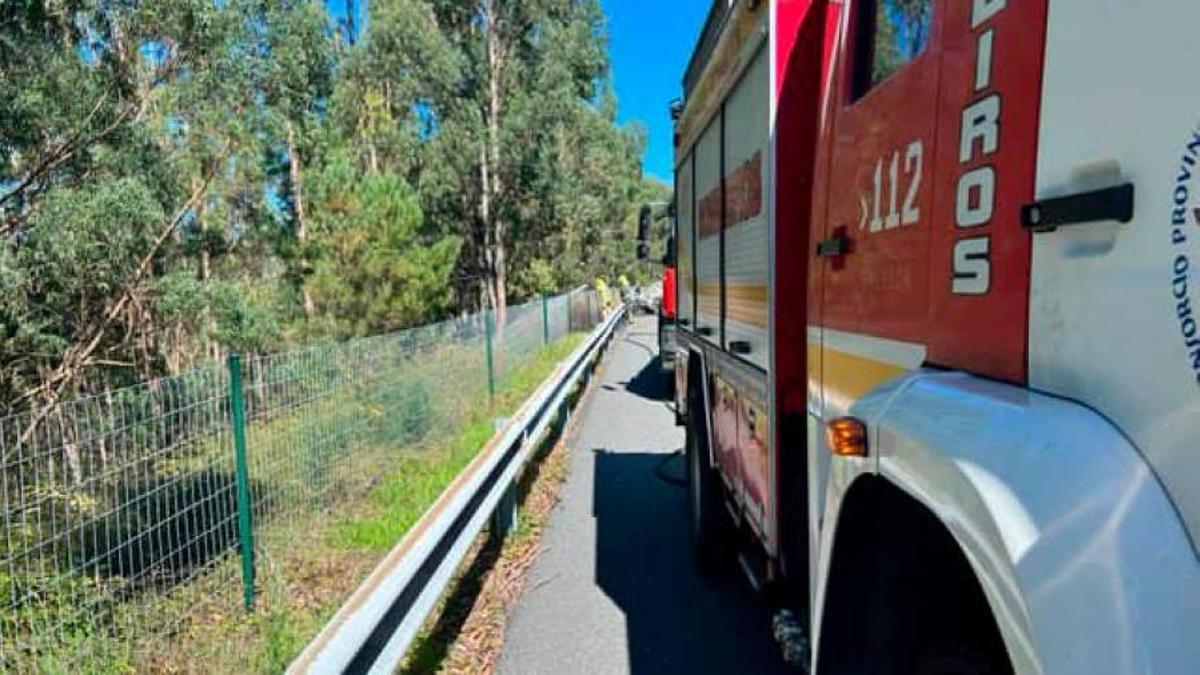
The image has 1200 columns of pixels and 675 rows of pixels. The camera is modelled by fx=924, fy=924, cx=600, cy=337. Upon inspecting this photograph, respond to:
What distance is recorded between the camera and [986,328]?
1822 mm

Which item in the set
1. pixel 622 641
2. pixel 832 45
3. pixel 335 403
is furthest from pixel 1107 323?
pixel 335 403

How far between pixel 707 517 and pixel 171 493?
2.99 metres

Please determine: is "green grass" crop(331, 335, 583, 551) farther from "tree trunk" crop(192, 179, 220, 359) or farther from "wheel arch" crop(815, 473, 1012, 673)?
"tree trunk" crop(192, 179, 220, 359)

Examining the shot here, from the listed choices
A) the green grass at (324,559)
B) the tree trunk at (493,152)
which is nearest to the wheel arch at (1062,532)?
the green grass at (324,559)

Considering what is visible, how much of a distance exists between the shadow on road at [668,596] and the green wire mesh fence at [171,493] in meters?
1.86

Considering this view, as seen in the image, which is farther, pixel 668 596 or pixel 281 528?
pixel 281 528

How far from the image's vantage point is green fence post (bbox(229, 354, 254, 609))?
4.75 meters

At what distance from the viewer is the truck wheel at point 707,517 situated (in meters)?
→ 5.55

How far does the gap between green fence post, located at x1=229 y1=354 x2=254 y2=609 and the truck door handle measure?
13.4 ft

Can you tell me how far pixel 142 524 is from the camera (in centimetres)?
418

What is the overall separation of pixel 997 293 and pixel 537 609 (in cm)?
393

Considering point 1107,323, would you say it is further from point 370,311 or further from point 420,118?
point 420,118

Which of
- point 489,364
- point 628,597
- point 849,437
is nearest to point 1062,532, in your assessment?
point 849,437

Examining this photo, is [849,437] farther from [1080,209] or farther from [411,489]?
[411,489]
